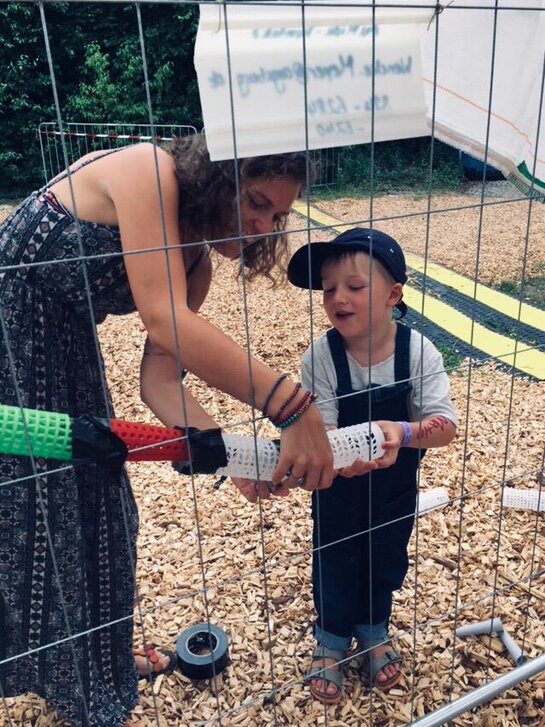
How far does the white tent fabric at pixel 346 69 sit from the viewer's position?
0.88 m

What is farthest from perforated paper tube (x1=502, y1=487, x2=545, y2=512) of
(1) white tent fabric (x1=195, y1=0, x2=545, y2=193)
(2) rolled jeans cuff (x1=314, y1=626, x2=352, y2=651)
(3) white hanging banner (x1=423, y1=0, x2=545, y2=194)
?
(1) white tent fabric (x1=195, y1=0, x2=545, y2=193)

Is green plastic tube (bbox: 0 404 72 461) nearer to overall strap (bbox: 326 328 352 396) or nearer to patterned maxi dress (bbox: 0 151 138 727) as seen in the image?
patterned maxi dress (bbox: 0 151 138 727)

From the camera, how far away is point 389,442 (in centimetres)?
130

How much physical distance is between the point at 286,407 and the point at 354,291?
17.3 inches

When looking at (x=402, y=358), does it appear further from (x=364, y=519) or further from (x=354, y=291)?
(x=364, y=519)

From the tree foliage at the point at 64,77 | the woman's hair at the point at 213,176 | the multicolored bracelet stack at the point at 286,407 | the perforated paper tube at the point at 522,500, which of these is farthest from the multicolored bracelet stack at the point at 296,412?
the tree foliage at the point at 64,77

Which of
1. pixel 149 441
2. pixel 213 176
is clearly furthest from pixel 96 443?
pixel 213 176

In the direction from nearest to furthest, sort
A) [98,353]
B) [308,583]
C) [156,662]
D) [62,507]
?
[98,353] < [62,507] < [156,662] < [308,583]

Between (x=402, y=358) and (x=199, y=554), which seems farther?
(x=199, y=554)

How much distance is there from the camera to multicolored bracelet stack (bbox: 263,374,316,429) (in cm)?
106

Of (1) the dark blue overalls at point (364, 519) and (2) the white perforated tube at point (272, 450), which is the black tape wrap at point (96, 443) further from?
(1) the dark blue overalls at point (364, 519)

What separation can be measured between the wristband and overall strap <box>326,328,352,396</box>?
0.16m

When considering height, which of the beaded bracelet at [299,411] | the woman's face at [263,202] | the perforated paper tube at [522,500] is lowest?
the perforated paper tube at [522,500]

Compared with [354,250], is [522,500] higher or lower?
lower
